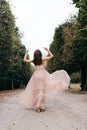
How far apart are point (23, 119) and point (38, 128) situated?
2188 mm

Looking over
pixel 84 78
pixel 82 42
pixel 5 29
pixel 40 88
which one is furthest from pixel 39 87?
pixel 84 78

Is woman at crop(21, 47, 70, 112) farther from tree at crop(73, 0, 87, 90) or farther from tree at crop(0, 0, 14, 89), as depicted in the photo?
tree at crop(0, 0, 14, 89)

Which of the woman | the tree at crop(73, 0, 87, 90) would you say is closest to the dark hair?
the woman

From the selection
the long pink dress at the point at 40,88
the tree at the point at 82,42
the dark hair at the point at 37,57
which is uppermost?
the tree at the point at 82,42

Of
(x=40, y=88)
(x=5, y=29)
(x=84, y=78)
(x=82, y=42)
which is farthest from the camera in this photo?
(x=84, y=78)

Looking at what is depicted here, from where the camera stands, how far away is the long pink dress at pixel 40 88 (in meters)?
16.6

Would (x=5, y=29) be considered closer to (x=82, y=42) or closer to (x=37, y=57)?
(x=82, y=42)

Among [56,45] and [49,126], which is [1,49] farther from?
[49,126]

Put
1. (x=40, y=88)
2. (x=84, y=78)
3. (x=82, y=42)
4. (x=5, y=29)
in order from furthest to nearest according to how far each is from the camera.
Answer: (x=84, y=78), (x=5, y=29), (x=82, y=42), (x=40, y=88)

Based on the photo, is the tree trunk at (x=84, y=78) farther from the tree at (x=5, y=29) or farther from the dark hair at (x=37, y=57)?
the dark hair at (x=37, y=57)

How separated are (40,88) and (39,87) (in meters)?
0.06

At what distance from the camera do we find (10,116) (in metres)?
15.0

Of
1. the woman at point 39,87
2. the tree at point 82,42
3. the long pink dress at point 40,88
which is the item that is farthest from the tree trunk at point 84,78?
the woman at point 39,87

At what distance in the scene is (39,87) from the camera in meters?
16.7
